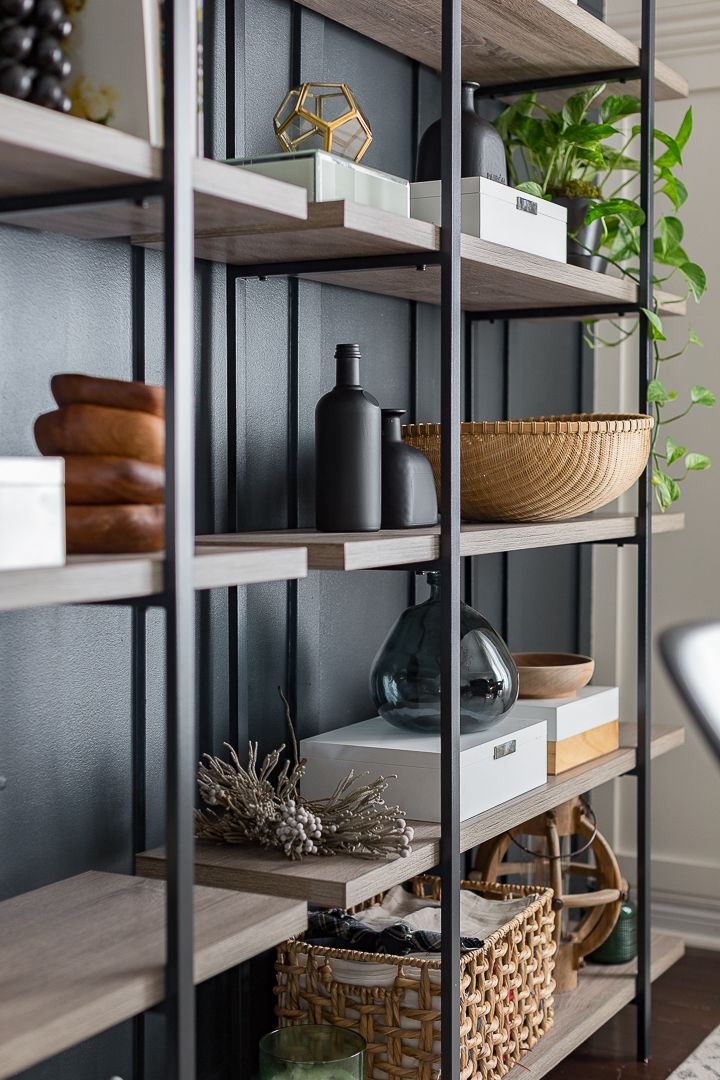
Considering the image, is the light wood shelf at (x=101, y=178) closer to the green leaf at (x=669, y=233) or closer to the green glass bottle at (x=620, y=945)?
the green leaf at (x=669, y=233)

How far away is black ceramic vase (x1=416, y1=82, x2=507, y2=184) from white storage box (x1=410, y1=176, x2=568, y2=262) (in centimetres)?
8

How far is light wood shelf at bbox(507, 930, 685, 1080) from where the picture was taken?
221cm

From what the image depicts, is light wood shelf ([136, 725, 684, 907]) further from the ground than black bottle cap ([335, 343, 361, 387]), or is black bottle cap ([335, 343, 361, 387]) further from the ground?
black bottle cap ([335, 343, 361, 387])

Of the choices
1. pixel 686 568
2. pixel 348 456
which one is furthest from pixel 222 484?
pixel 686 568

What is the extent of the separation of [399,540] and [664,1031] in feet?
4.81

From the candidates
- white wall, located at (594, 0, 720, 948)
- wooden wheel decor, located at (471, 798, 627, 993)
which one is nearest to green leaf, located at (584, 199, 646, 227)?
white wall, located at (594, 0, 720, 948)

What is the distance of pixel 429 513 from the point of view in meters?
1.92

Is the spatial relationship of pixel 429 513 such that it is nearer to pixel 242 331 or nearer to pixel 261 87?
pixel 242 331

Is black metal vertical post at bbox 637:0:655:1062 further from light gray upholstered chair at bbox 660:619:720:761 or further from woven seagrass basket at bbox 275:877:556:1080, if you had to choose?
light gray upholstered chair at bbox 660:619:720:761

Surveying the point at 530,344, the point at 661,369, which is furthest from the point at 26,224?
the point at 661,369

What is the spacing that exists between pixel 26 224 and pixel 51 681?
1.76 ft

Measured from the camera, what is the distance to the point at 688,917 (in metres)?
3.20

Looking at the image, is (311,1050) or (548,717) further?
(548,717)

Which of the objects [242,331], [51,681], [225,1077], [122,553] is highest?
[242,331]
